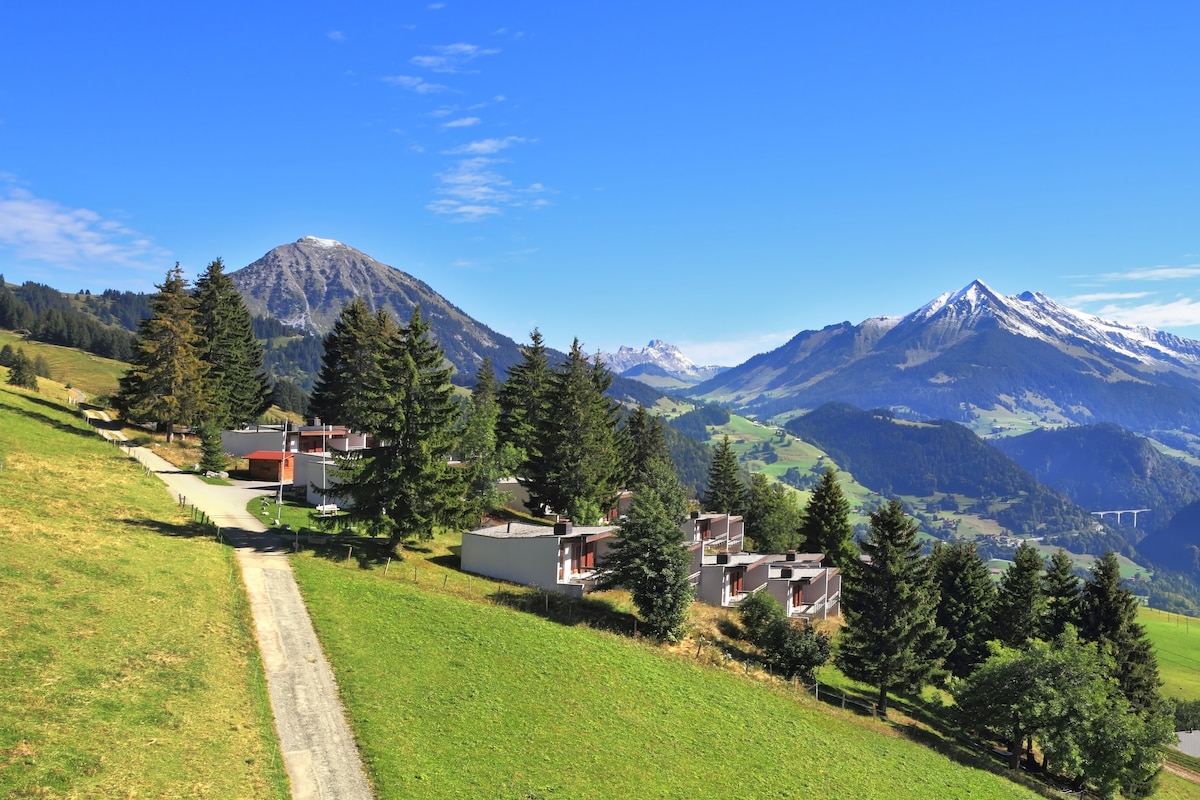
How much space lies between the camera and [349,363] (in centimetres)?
7619

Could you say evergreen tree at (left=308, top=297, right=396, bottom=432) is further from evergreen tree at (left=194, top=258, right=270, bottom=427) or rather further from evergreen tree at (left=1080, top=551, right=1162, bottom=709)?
evergreen tree at (left=1080, top=551, right=1162, bottom=709)

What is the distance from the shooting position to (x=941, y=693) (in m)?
62.7

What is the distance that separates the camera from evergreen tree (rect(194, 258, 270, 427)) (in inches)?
3105

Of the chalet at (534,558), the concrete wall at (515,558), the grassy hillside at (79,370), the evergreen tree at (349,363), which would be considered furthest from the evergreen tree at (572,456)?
the grassy hillside at (79,370)

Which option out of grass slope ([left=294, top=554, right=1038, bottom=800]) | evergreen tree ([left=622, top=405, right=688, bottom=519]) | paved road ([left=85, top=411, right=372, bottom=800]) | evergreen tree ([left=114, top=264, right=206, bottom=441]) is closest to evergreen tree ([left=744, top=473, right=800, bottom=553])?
evergreen tree ([left=622, top=405, right=688, bottom=519])

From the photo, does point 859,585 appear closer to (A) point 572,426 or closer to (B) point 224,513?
(A) point 572,426

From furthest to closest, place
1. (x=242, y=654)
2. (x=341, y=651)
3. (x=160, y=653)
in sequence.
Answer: (x=341, y=651), (x=242, y=654), (x=160, y=653)

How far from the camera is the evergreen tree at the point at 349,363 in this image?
74.2 meters

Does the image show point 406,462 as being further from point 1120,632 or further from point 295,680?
point 1120,632

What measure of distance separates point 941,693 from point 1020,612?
929 centimetres

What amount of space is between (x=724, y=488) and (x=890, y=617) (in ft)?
140

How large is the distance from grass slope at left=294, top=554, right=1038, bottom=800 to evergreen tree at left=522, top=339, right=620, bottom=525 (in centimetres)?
2247

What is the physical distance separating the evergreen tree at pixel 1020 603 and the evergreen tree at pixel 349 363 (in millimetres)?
58647

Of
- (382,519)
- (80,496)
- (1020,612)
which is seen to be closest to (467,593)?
(382,519)
